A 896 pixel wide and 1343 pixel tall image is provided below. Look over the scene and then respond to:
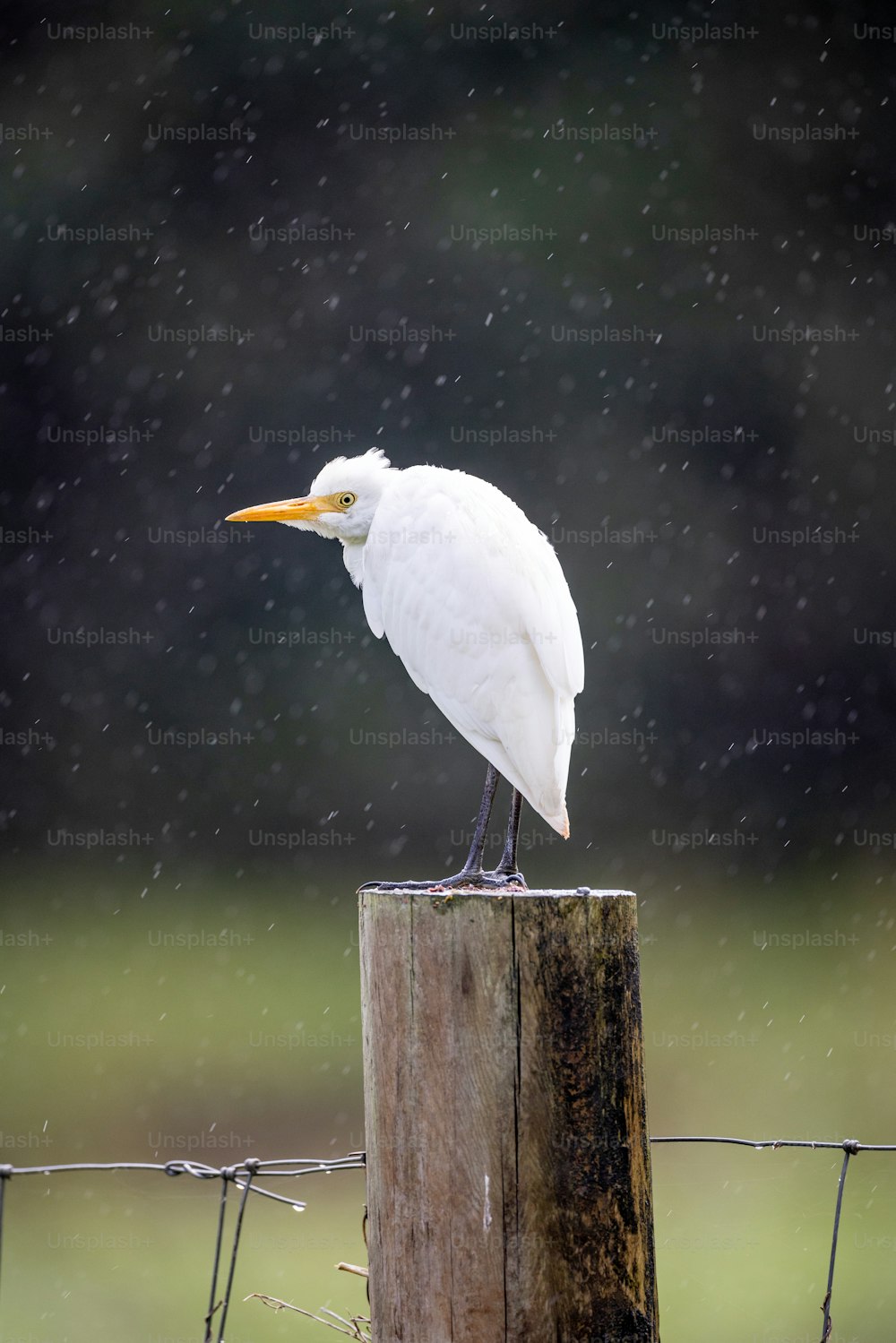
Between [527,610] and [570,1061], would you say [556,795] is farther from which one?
[570,1061]

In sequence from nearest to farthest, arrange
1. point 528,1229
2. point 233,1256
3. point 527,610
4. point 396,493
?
point 528,1229 < point 233,1256 < point 527,610 < point 396,493

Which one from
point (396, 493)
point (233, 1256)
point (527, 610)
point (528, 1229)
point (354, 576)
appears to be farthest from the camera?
point (354, 576)

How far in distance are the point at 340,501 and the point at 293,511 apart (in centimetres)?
16

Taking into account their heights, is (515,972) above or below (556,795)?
below

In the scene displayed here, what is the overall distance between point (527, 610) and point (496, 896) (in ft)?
5.62

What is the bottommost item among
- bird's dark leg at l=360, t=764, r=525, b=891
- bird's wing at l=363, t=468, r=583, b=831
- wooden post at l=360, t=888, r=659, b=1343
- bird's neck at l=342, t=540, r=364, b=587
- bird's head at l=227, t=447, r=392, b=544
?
wooden post at l=360, t=888, r=659, b=1343

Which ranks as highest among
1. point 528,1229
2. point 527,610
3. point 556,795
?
point 527,610

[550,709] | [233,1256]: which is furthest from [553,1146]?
[550,709]

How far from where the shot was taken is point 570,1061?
1.48 m

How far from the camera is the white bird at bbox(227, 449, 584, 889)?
3029 mm

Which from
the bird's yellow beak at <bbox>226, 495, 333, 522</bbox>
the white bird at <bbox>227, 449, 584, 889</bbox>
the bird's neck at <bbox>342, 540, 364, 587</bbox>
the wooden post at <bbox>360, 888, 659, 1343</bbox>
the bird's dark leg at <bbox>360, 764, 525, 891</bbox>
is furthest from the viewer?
the bird's neck at <bbox>342, 540, 364, 587</bbox>

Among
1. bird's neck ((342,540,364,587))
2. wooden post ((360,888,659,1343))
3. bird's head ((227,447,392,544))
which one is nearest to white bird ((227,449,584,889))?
bird's head ((227,447,392,544))

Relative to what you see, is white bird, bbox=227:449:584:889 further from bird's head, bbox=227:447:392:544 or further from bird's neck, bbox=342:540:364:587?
bird's neck, bbox=342:540:364:587

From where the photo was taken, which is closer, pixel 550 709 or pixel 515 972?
pixel 515 972
